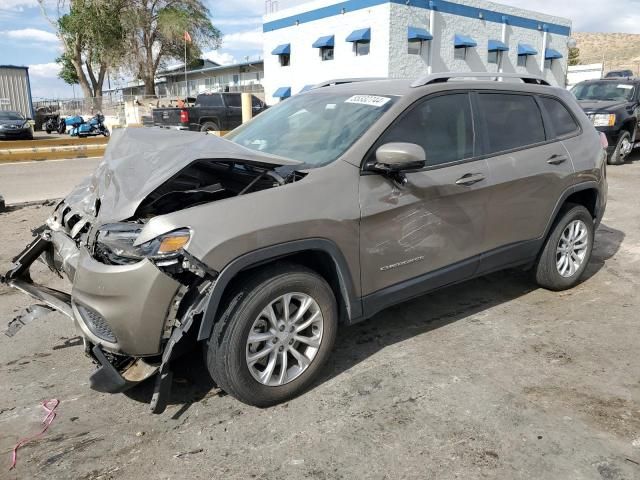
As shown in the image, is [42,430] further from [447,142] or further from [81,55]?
[81,55]

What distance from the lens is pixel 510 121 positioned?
165 inches

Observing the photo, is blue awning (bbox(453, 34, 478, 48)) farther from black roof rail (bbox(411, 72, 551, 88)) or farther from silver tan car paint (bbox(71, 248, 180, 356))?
silver tan car paint (bbox(71, 248, 180, 356))

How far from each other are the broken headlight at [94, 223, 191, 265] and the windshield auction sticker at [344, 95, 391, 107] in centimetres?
167

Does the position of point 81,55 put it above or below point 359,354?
above

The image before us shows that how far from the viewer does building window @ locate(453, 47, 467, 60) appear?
27516mm

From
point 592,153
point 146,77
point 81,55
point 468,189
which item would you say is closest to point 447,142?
point 468,189

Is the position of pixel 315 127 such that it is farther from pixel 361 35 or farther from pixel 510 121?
pixel 361 35

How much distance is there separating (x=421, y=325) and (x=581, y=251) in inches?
73.2

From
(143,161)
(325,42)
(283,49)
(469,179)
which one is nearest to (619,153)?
(469,179)

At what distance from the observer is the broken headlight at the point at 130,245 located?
2.64 meters

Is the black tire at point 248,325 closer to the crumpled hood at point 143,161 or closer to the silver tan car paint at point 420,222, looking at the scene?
the silver tan car paint at point 420,222

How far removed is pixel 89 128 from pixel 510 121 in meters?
27.2

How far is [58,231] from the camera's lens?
3.71 meters

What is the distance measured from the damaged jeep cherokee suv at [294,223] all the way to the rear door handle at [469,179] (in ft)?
0.04
